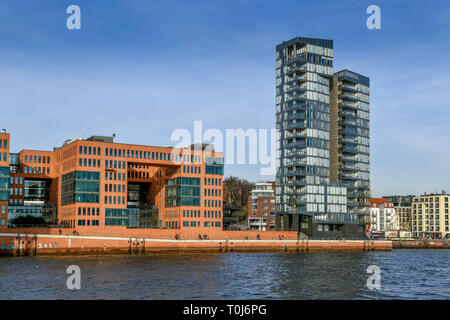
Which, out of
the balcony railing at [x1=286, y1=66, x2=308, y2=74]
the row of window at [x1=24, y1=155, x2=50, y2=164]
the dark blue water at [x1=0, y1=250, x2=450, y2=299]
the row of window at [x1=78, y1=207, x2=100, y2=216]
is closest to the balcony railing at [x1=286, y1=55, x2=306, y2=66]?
the balcony railing at [x1=286, y1=66, x2=308, y2=74]

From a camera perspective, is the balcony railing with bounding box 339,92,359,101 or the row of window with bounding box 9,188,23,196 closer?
the row of window with bounding box 9,188,23,196

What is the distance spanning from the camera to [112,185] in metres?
144

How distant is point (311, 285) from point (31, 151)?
119 meters

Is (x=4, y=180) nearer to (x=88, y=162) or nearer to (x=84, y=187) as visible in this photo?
(x=84, y=187)

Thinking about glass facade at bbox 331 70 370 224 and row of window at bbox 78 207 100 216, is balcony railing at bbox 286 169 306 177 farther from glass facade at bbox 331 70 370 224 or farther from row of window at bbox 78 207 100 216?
row of window at bbox 78 207 100 216

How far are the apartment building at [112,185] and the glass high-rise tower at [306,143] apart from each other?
31.1 meters

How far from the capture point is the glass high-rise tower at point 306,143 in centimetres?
17725

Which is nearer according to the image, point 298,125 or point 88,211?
point 88,211

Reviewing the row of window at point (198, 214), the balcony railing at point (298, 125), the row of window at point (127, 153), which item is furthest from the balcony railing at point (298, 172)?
the row of window at point (127, 153)

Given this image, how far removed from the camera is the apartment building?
139375mm

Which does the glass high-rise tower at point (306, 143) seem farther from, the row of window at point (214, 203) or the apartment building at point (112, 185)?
the apartment building at point (112, 185)

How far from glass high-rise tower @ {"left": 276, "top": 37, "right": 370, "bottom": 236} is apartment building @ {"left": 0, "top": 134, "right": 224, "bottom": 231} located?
3115 centimetres

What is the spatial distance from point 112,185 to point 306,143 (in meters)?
66.4

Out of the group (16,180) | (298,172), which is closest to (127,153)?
(16,180)
